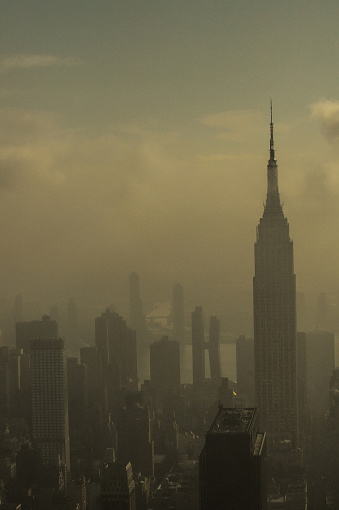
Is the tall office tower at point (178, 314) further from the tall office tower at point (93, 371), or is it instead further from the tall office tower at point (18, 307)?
the tall office tower at point (18, 307)

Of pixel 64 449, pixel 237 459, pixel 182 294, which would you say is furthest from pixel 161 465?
pixel 237 459

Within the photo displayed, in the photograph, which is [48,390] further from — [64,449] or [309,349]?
[309,349]

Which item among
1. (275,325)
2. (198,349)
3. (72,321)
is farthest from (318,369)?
(72,321)

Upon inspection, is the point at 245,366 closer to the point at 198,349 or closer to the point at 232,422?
the point at 198,349

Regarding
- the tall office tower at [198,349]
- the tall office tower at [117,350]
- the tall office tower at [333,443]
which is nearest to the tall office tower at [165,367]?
the tall office tower at [198,349]

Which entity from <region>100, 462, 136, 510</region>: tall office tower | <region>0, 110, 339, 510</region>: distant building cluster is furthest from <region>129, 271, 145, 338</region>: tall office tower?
<region>100, 462, 136, 510</region>: tall office tower

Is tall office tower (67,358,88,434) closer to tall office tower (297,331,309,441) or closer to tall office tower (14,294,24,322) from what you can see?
tall office tower (14,294,24,322)
